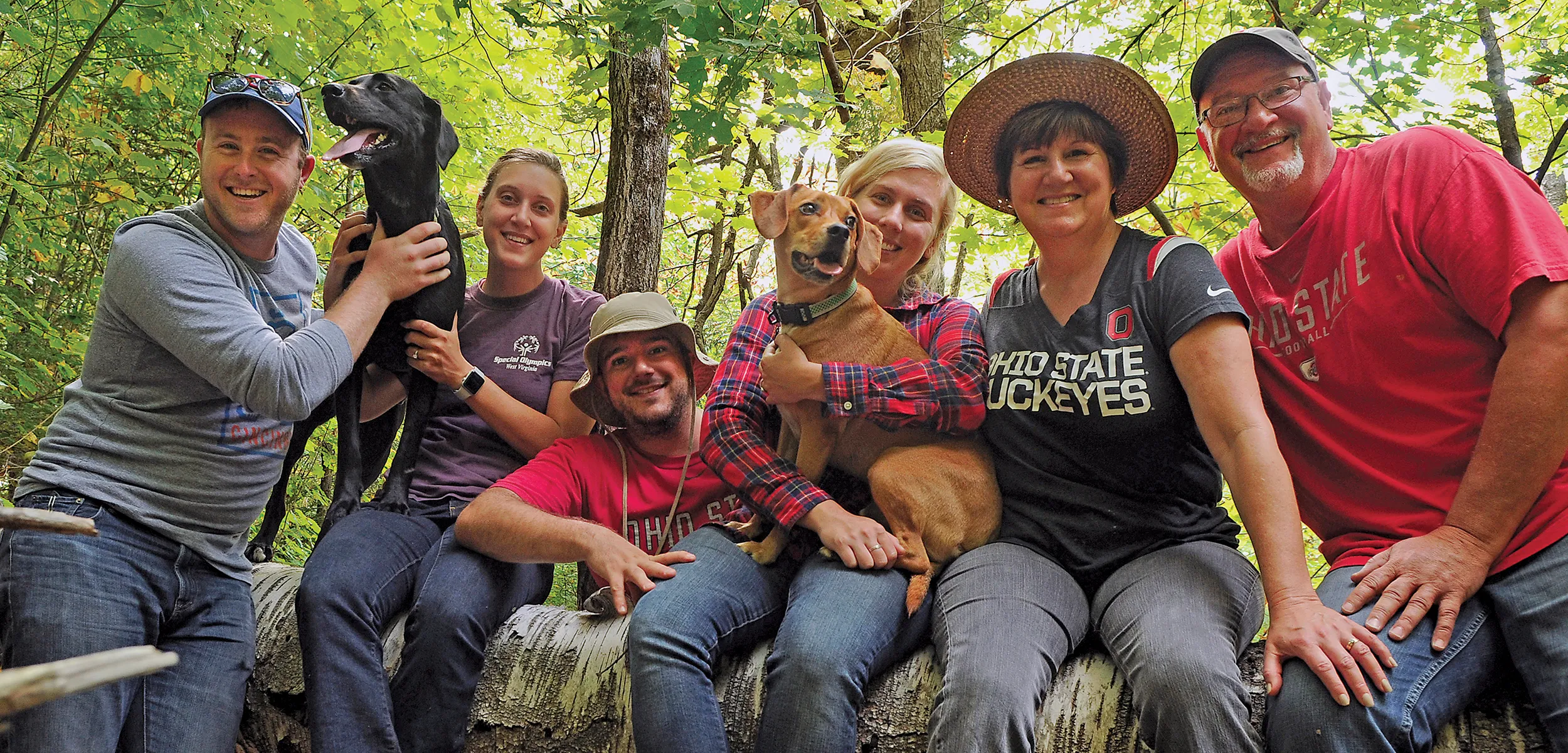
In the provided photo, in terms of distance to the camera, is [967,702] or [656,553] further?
[656,553]

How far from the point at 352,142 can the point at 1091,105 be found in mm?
2304

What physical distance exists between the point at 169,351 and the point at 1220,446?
270 cm

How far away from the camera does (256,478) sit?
8.41ft

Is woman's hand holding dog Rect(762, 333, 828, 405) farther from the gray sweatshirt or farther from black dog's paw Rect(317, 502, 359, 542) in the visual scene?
black dog's paw Rect(317, 502, 359, 542)

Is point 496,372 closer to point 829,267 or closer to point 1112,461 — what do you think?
point 829,267

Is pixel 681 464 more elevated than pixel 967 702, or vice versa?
pixel 681 464

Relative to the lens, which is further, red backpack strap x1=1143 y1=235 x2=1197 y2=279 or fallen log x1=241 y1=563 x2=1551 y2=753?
red backpack strap x1=1143 y1=235 x2=1197 y2=279

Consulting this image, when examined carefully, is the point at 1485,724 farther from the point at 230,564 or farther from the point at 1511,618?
the point at 230,564

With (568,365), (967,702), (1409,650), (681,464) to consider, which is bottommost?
(967,702)

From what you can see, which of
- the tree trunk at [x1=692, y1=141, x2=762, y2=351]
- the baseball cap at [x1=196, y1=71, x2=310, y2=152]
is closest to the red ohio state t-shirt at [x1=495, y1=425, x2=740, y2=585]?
the baseball cap at [x1=196, y1=71, x2=310, y2=152]

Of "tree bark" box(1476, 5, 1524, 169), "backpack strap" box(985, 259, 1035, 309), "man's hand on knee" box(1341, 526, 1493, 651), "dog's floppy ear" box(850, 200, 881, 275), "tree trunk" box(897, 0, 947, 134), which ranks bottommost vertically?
"man's hand on knee" box(1341, 526, 1493, 651)

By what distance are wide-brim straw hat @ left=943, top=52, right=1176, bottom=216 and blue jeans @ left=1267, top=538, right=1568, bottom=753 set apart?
132 cm

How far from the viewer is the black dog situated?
2.91m

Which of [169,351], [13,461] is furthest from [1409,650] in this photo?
[13,461]
